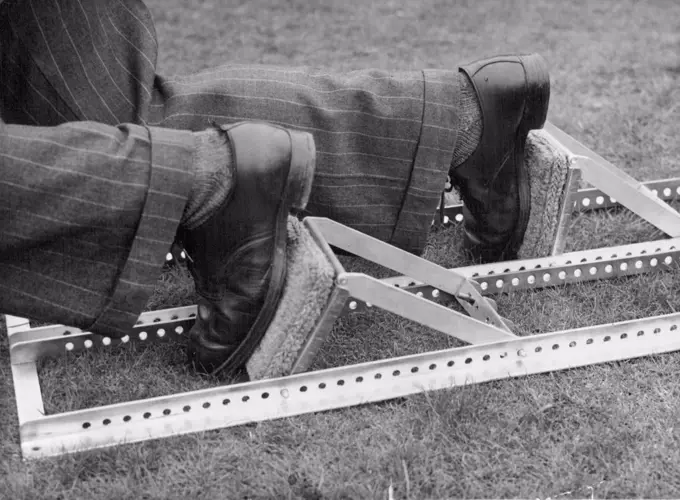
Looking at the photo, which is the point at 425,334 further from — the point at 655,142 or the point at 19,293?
the point at 655,142

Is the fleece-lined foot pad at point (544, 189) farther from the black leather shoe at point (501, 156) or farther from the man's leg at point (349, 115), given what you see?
the man's leg at point (349, 115)

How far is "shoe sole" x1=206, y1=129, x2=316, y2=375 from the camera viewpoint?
1324mm

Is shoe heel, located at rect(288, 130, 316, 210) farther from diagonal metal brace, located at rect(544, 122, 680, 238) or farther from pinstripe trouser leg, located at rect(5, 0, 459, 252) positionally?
diagonal metal brace, located at rect(544, 122, 680, 238)

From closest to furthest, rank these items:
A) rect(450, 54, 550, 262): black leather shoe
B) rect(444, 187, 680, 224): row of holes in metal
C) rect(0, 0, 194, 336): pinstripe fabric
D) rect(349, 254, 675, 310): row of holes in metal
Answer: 1. rect(0, 0, 194, 336): pinstripe fabric
2. rect(450, 54, 550, 262): black leather shoe
3. rect(349, 254, 675, 310): row of holes in metal
4. rect(444, 187, 680, 224): row of holes in metal

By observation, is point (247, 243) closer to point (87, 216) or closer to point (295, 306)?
point (295, 306)

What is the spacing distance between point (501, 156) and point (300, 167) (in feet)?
1.68

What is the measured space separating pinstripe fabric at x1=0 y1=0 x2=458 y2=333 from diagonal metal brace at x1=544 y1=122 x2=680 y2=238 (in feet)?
1.15

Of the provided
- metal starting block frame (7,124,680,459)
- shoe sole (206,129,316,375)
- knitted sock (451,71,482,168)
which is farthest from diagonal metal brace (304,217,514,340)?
knitted sock (451,71,482,168)

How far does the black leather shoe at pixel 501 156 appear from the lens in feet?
5.28

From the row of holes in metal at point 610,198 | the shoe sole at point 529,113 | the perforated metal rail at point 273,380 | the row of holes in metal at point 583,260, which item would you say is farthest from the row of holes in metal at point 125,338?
the row of holes in metal at point 610,198

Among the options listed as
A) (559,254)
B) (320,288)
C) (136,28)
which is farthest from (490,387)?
(136,28)

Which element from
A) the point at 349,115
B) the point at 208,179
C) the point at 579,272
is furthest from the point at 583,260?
the point at 208,179

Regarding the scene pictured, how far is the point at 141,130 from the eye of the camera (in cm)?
130

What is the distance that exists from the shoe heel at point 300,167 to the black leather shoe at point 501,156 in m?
0.43
